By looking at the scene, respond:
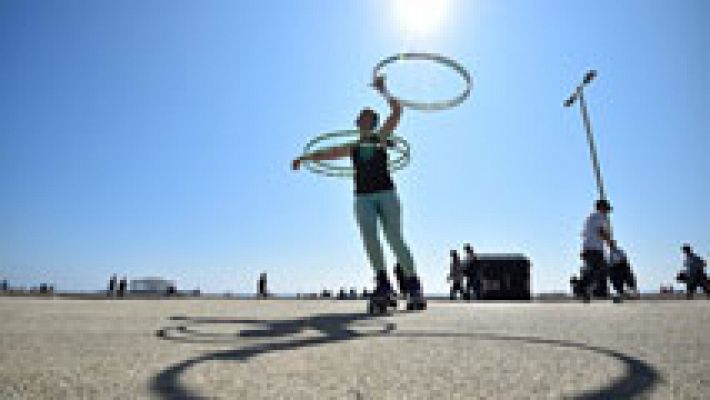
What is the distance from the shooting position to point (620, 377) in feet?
8.95

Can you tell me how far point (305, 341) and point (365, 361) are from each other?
114 cm

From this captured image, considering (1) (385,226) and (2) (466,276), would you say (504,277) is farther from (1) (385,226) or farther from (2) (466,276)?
(1) (385,226)

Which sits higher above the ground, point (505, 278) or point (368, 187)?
point (368, 187)

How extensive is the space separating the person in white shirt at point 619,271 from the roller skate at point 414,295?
23.0ft

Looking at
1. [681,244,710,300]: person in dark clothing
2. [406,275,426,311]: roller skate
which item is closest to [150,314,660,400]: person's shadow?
[406,275,426,311]: roller skate

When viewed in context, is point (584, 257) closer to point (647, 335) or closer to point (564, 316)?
point (564, 316)

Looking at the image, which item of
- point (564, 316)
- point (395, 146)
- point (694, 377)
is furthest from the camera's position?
point (395, 146)

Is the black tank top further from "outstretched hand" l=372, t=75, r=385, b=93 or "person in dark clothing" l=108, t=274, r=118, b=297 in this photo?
"person in dark clothing" l=108, t=274, r=118, b=297

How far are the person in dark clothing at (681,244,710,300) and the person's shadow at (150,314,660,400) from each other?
17.1m

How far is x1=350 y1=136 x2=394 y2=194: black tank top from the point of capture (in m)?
9.12

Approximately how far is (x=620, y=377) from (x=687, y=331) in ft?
7.07

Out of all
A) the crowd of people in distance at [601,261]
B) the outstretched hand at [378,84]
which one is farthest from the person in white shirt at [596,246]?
the outstretched hand at [378,84]

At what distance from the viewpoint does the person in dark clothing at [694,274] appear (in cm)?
1986

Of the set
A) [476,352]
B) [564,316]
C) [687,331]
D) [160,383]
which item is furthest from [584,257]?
[160,383]
